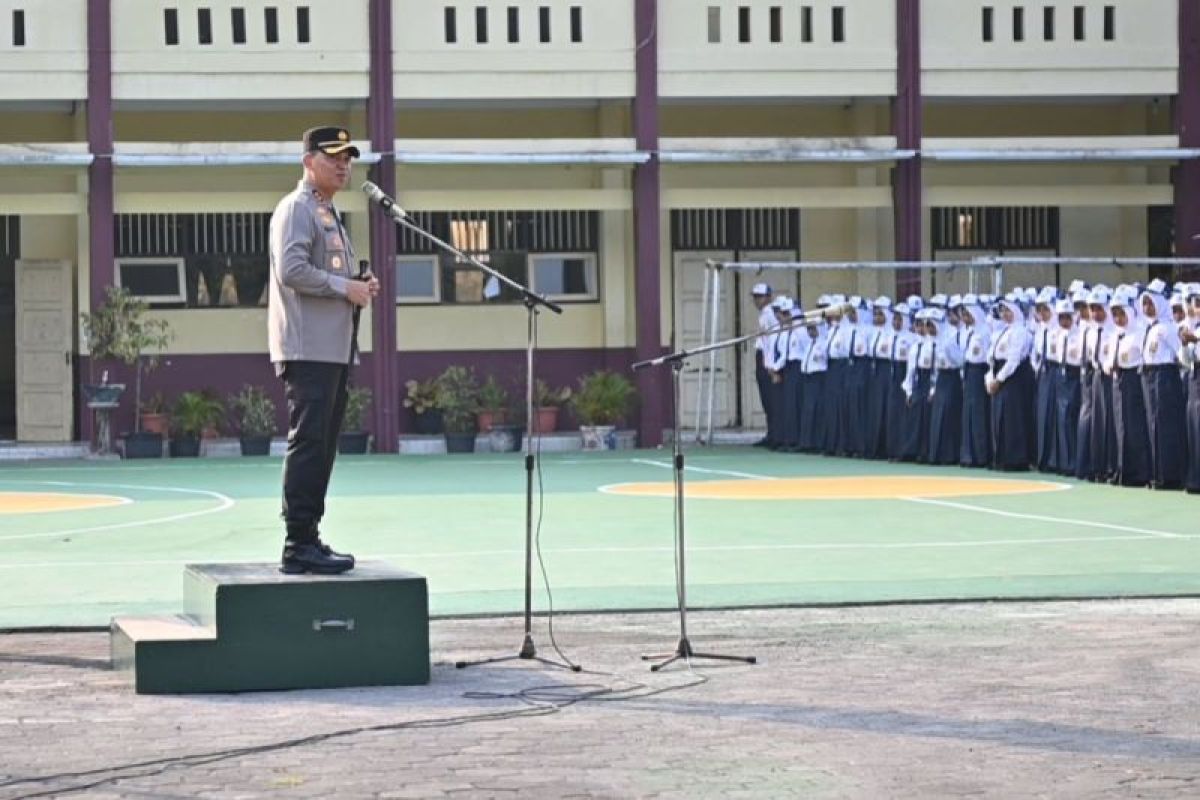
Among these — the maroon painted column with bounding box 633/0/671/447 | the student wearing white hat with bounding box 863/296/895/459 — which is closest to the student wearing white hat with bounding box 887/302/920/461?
the student wearing white hat with bounding box 863/296/895/459

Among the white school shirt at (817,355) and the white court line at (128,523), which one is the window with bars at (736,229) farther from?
the white court line at (128,523)

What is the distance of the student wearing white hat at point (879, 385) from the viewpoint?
26578mm

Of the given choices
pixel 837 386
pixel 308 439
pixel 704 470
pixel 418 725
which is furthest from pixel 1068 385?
pixel 418 725

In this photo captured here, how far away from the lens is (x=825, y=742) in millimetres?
7656

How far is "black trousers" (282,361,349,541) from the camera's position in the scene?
365 inches

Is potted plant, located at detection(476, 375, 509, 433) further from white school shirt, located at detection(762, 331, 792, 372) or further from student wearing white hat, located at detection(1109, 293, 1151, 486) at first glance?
student wearing white hat, located at detection(1109, 293, 1151, 486)

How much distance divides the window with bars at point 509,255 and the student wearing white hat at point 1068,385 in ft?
31.6

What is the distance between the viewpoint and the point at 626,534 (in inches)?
638

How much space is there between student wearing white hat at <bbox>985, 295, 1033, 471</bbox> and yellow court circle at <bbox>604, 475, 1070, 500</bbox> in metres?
1.12

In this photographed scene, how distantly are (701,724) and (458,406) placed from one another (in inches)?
836

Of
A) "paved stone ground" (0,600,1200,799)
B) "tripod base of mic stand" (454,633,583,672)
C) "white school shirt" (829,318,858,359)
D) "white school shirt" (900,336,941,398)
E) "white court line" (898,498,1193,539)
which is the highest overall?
"white school shirt" (829,318,858,359)

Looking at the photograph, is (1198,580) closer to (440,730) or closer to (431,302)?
(440,730)

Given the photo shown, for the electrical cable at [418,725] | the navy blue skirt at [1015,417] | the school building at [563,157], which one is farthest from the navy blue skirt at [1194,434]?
the electrical cable at [418,725]

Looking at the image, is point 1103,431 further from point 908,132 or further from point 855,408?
point 908,132
